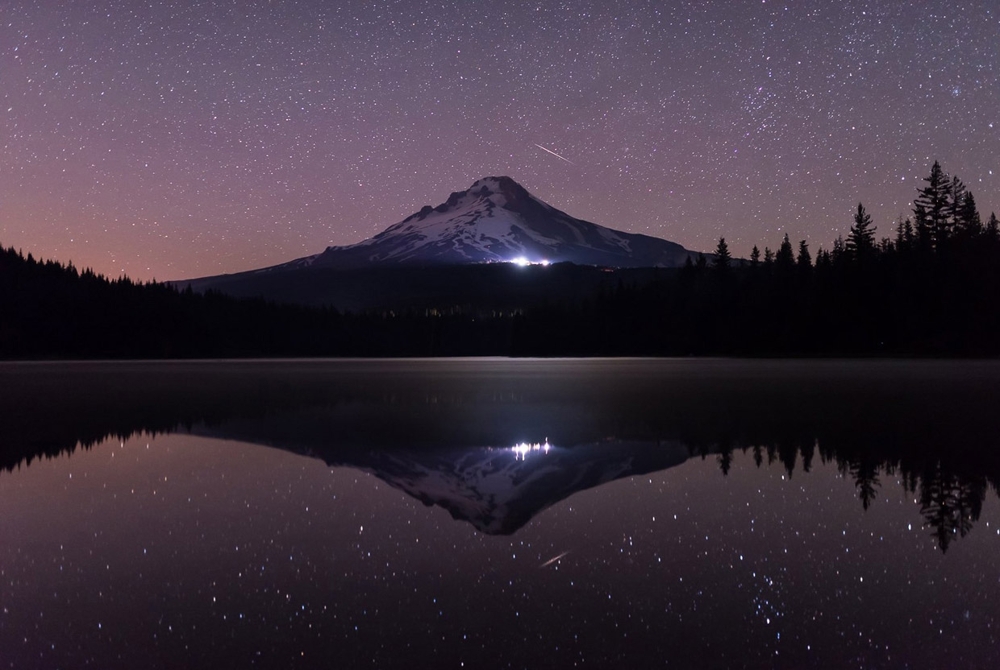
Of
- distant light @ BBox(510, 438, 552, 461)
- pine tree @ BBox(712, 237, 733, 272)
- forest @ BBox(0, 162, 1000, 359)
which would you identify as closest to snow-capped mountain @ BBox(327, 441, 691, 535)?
distant light @ BBox(510, 438, 552, 461)

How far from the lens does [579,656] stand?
5102 mm

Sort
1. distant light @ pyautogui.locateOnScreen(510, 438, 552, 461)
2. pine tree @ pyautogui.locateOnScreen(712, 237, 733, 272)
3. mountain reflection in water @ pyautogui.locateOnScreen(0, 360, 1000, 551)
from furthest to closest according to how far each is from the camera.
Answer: pine tree @ pyautogui.locateOnScreen(712, 237, 733, 272) < distant light @ pyautogui.locateOnScreen(510, 438, 552, 461) < mountain reflection in water @ pyautogui.locateOnScreen(0, 360, 1000, 551)

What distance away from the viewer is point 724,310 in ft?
417

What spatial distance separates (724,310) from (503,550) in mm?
124765

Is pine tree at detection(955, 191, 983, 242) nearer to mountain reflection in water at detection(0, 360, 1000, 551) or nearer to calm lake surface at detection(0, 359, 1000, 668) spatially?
mountain reflection in water at detection(0, 360, 1000, 551)

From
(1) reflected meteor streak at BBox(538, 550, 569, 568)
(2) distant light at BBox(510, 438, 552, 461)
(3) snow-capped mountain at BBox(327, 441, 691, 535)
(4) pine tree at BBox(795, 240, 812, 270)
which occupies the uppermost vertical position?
(4) pine tree at BBox(795, 240, 812, 270)

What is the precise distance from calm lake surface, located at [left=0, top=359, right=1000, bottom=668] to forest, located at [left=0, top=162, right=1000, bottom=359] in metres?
91.4

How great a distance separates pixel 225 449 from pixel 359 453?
2.84 metres

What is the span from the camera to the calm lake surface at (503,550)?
5309 millimetres

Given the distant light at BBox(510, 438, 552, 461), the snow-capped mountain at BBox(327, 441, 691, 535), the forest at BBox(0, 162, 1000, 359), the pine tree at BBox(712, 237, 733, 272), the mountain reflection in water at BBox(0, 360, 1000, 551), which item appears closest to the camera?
the snow-capped mountain at BBox(327, 441, 691, 535)

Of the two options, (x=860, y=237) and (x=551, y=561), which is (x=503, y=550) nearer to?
(x=551, y=561)

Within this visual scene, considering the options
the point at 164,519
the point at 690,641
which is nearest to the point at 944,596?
the point at 690,641

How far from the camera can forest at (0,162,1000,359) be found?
97188 millimetres

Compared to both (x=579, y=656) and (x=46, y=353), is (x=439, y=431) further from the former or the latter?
(x=46, y=353)
